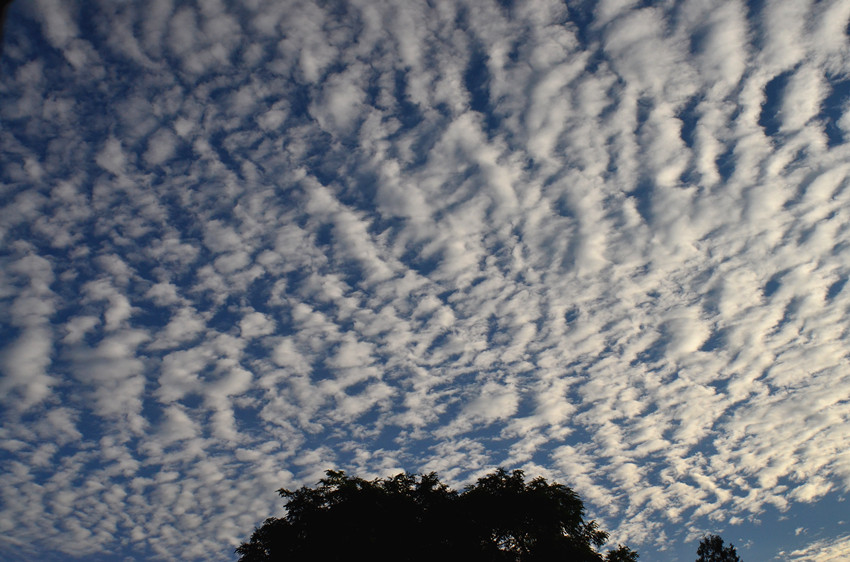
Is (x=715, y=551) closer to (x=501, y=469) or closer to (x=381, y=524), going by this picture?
(x=501, y=469)

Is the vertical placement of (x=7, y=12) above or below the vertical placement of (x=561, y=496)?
below

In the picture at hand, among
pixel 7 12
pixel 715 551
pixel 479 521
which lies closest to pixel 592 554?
pixel 479 521

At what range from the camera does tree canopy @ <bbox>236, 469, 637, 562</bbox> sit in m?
31.9

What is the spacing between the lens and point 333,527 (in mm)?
32312

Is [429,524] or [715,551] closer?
[429,524]

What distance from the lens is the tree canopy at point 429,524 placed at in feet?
105

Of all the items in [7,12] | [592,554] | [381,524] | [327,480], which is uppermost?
[327,480]

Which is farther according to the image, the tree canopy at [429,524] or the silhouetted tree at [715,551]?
the silhouetted tree at [715,551]

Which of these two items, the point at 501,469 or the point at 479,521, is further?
the point at 501,469

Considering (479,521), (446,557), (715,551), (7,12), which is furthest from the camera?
(715,551)

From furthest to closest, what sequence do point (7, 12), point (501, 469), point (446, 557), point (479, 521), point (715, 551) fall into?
point (715, 551) < point (501, 469) < point (479, 521) < point (446, 557) < point (7, 12)

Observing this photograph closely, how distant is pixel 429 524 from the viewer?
33938 millimetres

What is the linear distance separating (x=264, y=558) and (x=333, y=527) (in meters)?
5.66

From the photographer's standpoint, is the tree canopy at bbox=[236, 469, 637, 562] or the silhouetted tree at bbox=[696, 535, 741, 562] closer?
the tree canopy at bbox=[236, 469, 637, 562]
